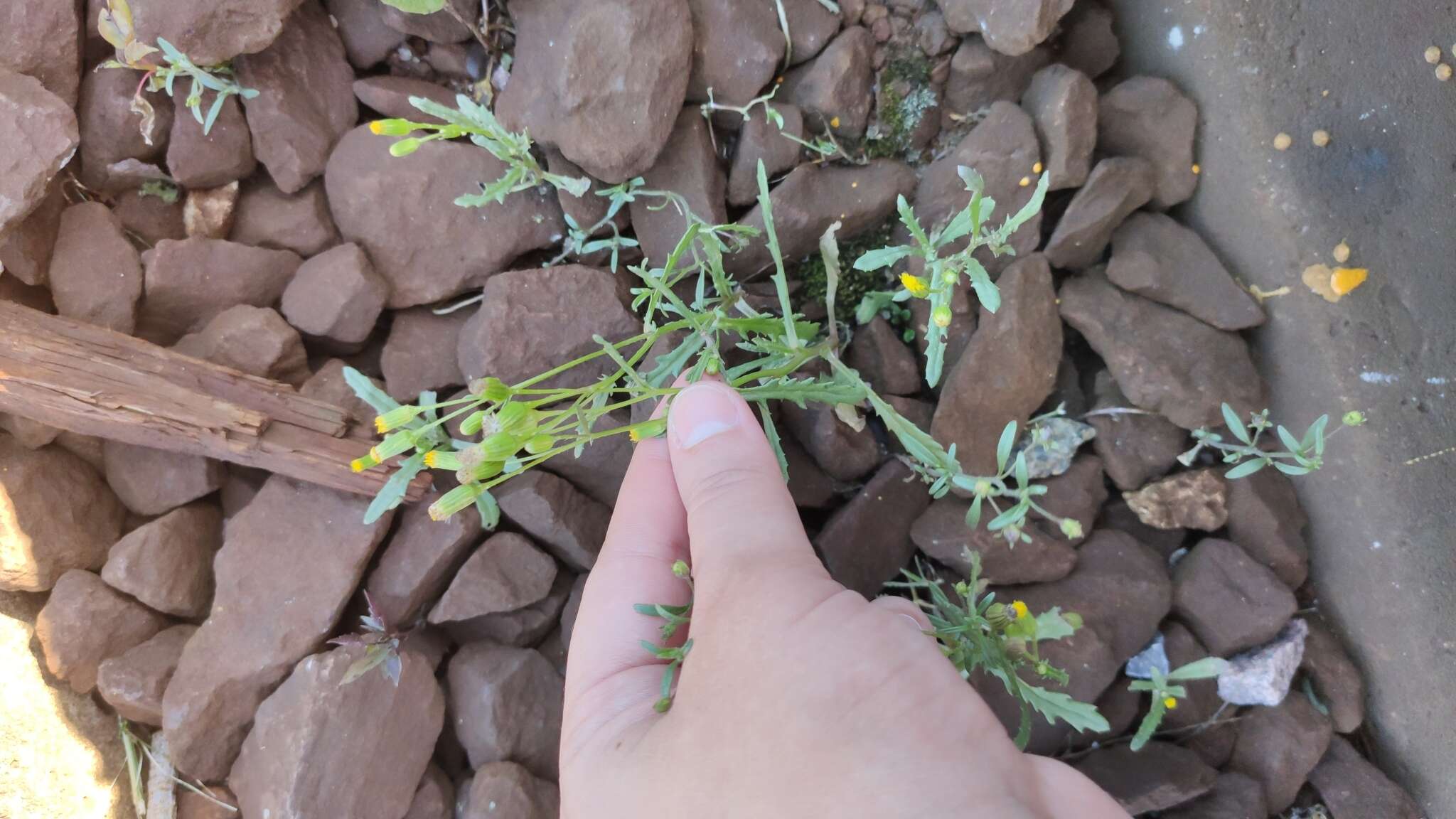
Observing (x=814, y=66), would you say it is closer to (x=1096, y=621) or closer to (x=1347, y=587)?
(x=1096, y=621)

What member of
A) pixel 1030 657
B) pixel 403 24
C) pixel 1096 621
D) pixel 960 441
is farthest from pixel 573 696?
pixel 403 24

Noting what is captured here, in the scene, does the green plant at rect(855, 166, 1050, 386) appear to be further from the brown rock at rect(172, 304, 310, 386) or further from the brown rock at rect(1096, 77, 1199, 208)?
the brown rock at rect(172, 304, 310, 386)

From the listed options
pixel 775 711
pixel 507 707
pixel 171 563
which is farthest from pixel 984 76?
pixel 171 563

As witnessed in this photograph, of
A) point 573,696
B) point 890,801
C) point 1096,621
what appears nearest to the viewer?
point 890,801

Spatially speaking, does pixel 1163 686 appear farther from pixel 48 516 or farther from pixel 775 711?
pixel 48 516

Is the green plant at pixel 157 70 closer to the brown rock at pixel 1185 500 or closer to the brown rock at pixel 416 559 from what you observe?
the brown rock at pixel 416 559

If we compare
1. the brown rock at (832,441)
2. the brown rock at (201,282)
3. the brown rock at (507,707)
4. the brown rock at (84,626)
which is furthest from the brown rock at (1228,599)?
the brown rock at (84,626)
